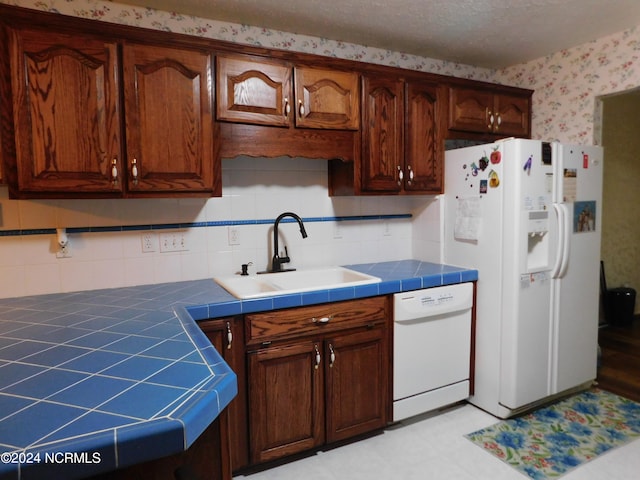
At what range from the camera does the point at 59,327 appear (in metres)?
1.44

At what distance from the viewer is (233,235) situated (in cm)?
244

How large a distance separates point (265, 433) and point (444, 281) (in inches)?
51.5

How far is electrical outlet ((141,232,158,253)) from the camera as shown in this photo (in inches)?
87.9

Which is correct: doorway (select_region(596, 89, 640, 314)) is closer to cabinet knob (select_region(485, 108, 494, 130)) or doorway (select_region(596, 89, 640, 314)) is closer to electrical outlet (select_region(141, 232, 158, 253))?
cabinet knob (select_region(485, 108, 494, 130))

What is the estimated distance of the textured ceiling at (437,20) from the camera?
2.20 meters

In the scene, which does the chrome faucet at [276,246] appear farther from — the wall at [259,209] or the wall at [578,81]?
the wall at [578,81]

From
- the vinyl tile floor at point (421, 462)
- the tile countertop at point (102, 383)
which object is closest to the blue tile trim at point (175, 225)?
the tile countertop at point (102, 383)

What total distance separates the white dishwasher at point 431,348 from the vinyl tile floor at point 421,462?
0.54ft

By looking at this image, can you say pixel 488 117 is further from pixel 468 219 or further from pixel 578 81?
pixel 468 219

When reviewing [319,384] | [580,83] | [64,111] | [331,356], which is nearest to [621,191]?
[580,83]

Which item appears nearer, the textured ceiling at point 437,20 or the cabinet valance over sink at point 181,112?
the cabinet valance over sink at point 181,112

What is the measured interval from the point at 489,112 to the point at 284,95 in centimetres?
153

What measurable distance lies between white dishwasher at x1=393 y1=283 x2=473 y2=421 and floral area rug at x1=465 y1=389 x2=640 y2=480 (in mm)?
309

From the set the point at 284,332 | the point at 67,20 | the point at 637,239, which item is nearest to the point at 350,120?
the point at 284,332
